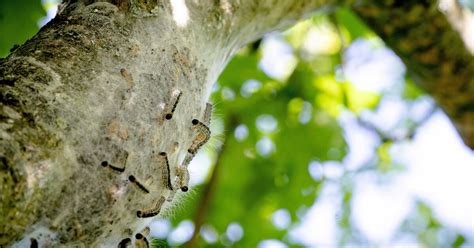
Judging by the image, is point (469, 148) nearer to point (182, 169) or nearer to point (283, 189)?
point (283, 189)

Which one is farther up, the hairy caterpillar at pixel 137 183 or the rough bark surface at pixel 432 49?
the rough bark surface at pixel 432 49

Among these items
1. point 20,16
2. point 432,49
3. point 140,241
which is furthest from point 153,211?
point 432,49

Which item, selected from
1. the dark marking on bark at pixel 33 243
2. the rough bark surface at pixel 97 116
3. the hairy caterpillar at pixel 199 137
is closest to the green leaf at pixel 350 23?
the rough bark surface at pixel 97 116

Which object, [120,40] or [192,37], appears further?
[192,37]

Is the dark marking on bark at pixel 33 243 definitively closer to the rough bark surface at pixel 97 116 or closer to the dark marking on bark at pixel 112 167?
the rough bark surface at pixel 97 116

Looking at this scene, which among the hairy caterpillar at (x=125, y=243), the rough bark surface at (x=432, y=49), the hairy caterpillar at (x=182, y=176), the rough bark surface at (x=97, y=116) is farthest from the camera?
the rough bark surface at (x=432, y=49)

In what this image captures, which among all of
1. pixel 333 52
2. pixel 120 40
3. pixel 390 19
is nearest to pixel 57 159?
pixel 120 40

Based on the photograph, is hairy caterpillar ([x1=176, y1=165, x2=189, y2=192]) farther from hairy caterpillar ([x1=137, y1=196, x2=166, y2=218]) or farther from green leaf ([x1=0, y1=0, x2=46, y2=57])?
green leaf ([x1=0, y1=0, x2=46, y2=57])
